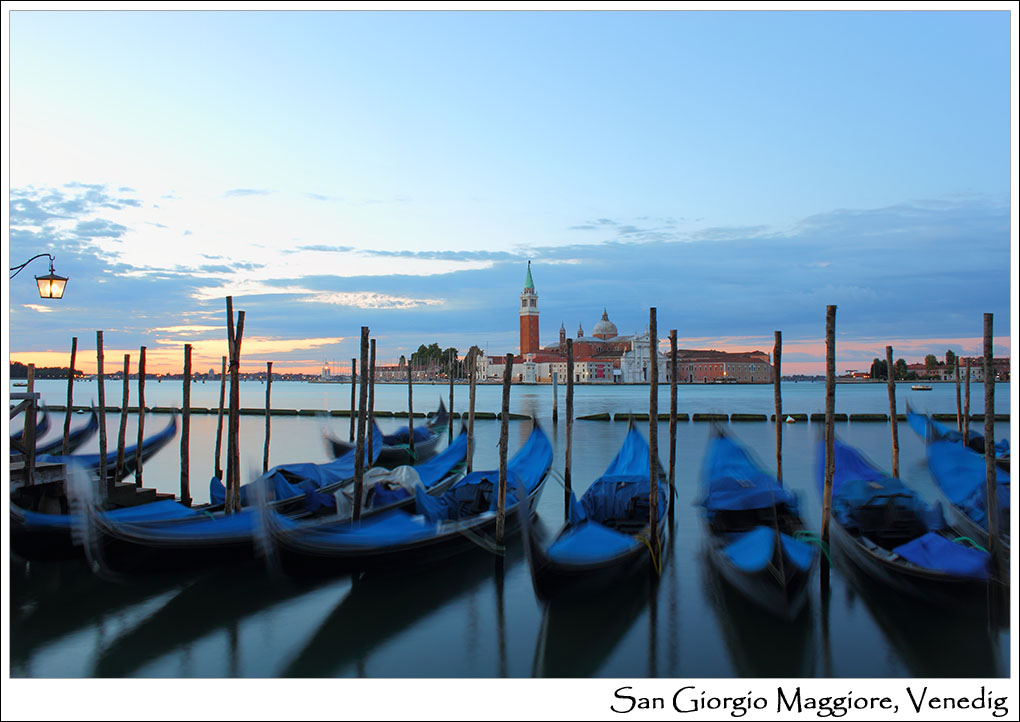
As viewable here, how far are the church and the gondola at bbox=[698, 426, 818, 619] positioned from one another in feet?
181

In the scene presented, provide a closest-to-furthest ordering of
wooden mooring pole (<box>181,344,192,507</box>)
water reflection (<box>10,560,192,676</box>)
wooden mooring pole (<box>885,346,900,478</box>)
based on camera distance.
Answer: water reflection (<box>10,560,192,676</box>)
wooden mooring pole (<box>885,346,900,478</box>)
wooden mooring pole (<box>181,344,192,507</box>)

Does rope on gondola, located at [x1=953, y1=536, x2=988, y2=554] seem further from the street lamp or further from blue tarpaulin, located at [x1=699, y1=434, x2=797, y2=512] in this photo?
the street lamp

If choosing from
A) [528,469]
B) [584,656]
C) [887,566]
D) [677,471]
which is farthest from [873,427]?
[584,656]

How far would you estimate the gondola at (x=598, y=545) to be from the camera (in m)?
3.53

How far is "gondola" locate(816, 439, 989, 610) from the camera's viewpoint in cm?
350

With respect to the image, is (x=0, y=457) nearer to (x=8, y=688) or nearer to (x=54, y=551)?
(x=8, y=688)

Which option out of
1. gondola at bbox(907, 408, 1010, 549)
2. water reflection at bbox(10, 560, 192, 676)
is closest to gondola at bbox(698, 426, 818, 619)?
gondola at bbox(907, 408, 1010, 549)

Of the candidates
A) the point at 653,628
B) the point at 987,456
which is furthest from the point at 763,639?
the point at 987,456

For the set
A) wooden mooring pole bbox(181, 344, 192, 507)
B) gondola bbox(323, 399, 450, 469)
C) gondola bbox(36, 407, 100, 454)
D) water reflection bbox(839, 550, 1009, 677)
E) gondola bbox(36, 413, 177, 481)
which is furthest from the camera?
gondola bbox(323, 399, 450, 469)

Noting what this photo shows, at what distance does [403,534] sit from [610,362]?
201 feet

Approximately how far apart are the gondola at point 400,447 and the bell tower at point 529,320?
190 ft

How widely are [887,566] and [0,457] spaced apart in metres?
A: 3.77

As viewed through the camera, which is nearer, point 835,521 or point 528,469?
point 835,521

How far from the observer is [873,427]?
17.3 metres
